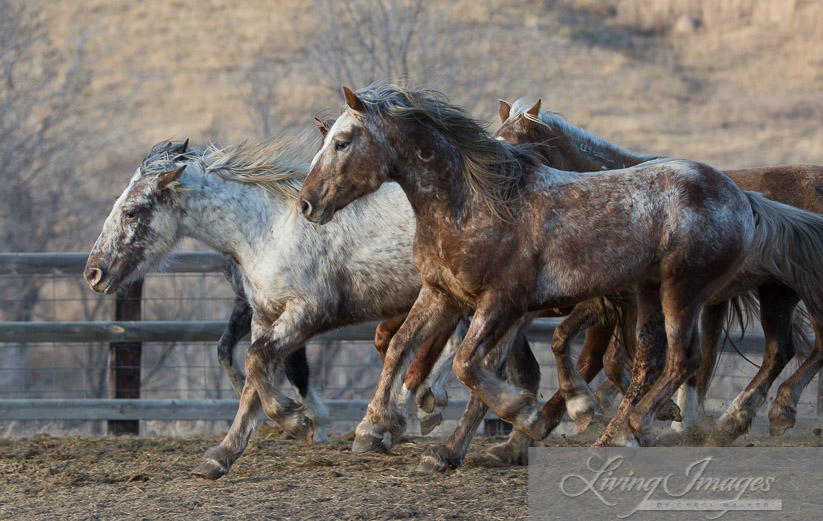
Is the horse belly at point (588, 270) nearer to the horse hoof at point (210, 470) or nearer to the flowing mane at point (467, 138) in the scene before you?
the flowing mane at point (467, 138)

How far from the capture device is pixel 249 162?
5727 millimetres

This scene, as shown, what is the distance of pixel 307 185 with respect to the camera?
4445 millimetres

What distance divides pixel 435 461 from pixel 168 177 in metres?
2.15

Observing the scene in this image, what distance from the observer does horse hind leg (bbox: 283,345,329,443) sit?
610 cm

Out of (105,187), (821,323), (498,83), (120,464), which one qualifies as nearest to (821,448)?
(821,323)

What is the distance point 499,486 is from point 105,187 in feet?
58.3

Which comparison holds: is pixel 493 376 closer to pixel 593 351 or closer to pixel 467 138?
pixel 467 138

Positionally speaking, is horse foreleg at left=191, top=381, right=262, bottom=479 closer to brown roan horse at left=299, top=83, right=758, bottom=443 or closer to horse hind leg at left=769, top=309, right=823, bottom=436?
brown roan horse at left=299, top=83, right=758, bottom=443

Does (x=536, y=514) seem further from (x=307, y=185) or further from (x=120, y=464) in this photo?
(x=120, y=464)

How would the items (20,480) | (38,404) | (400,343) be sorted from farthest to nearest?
(38,404) → (20,480) → (400,343)

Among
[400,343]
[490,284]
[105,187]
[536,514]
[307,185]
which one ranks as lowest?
[105,187]

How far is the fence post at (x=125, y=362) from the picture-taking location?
768 cm

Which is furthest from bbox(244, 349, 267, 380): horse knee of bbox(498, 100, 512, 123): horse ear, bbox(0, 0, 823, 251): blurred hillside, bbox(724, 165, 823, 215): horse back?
bbox(0, 0, 823, 251): blurred hillside

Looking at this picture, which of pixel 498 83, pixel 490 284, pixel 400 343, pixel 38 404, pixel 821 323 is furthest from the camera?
pixel 498 83
